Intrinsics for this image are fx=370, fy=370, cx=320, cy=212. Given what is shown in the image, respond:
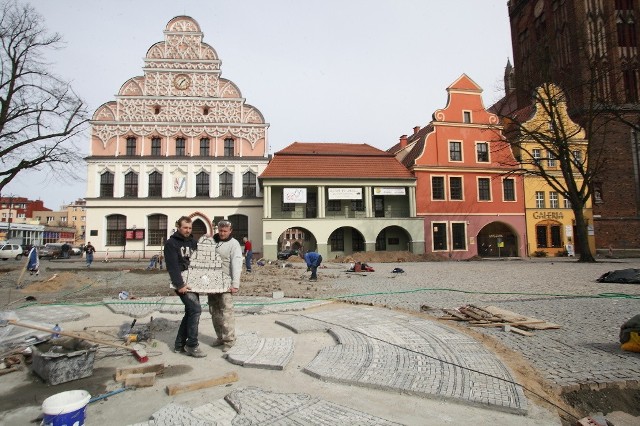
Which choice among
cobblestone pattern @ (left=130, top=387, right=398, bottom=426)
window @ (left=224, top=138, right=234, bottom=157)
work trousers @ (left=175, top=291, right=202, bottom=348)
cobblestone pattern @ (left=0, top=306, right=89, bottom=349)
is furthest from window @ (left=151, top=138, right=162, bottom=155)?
cobblestone pattern @ (left=130, top=387, right=398, bottom=426)

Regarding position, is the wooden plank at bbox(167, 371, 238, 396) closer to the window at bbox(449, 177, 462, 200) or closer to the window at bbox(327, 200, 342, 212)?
the window at bbox(327, 200, 342, 212)

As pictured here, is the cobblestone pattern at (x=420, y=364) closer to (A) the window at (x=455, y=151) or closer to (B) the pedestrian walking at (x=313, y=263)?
(B) the pedestrian walking at (x=313, y=263)

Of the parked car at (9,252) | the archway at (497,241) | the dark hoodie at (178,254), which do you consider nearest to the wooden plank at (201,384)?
the dark hoodie at (178,254)

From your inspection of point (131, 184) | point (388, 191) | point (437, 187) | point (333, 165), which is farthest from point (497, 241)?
point (131, 184)

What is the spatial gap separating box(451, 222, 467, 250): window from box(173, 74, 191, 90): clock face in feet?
89.1

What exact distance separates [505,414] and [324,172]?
91.9 feet

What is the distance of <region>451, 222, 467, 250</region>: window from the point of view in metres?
31.7

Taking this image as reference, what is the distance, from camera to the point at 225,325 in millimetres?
5117

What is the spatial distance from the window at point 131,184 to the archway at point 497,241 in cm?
3206

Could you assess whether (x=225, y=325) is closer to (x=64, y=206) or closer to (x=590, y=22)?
(x=590, y=22)

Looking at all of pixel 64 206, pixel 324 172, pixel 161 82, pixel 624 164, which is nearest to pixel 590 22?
pixel 624 164

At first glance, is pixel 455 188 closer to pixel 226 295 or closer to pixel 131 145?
pixel 131 145

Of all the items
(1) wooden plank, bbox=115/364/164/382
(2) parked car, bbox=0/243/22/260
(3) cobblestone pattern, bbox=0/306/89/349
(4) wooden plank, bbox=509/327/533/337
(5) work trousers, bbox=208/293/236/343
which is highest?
(2) parked car, bbox=0/243/22/260

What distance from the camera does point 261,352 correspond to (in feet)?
15.6
